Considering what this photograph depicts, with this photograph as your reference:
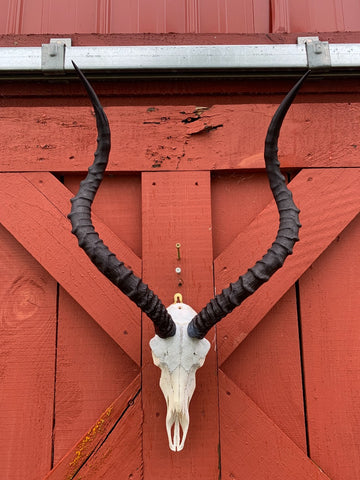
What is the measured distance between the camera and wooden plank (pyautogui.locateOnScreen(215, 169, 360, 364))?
6.80 feet

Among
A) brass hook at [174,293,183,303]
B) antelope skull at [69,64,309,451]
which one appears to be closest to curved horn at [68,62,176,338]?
antelope skull at [69,64,309,451]

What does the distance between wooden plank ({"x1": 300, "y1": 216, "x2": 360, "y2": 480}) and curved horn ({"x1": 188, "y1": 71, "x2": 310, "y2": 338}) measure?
3.05 feet

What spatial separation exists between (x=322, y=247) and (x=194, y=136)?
1.04 metres

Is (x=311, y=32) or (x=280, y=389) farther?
(x=311, y=32)

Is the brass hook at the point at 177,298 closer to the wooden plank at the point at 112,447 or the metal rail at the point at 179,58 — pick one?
the wooden plank at the point at 112,447

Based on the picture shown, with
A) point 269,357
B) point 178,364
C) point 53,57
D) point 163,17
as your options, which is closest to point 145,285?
point 178,364

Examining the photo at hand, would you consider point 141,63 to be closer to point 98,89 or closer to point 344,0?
point 98,89

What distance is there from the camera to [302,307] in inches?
86.4

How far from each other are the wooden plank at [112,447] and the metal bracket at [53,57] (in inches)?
74.2

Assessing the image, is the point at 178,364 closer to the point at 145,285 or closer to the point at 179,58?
the point at 145,285

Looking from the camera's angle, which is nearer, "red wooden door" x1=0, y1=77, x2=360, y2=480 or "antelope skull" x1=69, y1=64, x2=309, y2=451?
"antelope skull" x1=69, y1=64, x2=309, y2=451

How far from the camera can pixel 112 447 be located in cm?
199

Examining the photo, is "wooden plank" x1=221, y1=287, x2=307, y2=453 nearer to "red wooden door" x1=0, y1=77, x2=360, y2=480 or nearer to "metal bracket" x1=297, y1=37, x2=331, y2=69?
"red wooden door" x1=0, y1=77, x2=360, y2=480

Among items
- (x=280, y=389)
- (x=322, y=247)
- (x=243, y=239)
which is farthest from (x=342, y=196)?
(x=280, y=389)
